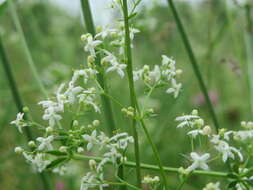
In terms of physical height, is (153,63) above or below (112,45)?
above

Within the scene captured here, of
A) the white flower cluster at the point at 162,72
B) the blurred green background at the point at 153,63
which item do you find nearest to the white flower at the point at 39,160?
the white flower cluster at the point at 162,72

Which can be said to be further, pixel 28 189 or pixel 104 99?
pixel 28 189

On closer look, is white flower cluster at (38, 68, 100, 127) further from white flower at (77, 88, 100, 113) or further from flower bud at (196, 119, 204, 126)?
flower bud at (196, 119, 204, 126)

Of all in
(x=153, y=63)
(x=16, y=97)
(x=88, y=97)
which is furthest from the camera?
(x=153, y=63)

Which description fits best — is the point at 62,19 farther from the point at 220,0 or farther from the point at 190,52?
the point at 190,52

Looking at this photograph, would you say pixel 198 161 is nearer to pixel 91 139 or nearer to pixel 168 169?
pixel 168 169

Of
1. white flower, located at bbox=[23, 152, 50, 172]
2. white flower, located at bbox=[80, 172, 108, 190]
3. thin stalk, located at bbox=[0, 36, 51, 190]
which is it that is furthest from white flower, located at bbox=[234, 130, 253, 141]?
thin stalk, located at bbox=[0, 36, 51, 190]

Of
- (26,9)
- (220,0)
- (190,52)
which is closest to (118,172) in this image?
(190,52)

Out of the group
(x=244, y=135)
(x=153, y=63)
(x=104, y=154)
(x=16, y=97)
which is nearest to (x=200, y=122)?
(x=244, y=135)
